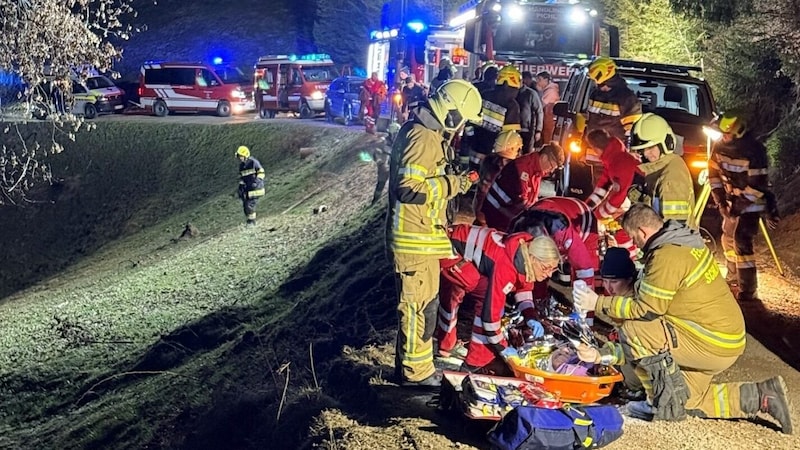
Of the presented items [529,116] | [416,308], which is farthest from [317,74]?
[416,308]

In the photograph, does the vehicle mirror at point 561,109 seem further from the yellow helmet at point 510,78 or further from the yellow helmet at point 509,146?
the yellow helmet at point 509,146

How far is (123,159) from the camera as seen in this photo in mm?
25109

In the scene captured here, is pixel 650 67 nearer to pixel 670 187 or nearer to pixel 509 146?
pixel 509 146

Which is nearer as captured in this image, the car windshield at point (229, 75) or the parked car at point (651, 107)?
the parked car at point (651, 107)

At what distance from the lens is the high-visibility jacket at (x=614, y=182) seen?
7254 mm

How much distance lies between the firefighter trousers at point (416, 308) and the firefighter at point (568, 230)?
0.93 m

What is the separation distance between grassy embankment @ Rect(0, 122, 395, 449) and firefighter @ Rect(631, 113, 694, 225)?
9.05 feet

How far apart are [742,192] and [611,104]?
158 cm

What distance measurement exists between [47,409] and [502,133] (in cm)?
731

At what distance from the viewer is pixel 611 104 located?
28.0ft

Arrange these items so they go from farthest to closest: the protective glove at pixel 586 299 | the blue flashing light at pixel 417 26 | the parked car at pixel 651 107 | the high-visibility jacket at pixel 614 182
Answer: the blue flashing light at pixel 417 26
the parked car at pixel 651 107
the high-visibility jacket at pixel 614 182
the protective glove at pixel 586 299

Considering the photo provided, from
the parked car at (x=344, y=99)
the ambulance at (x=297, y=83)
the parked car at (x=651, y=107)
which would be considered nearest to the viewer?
the parked car at (x=651, y=107)

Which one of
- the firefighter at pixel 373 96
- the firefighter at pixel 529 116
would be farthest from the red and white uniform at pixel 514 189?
the firefighter at pixel 373 96

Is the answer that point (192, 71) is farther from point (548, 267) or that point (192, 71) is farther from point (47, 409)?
point (548, 267)
